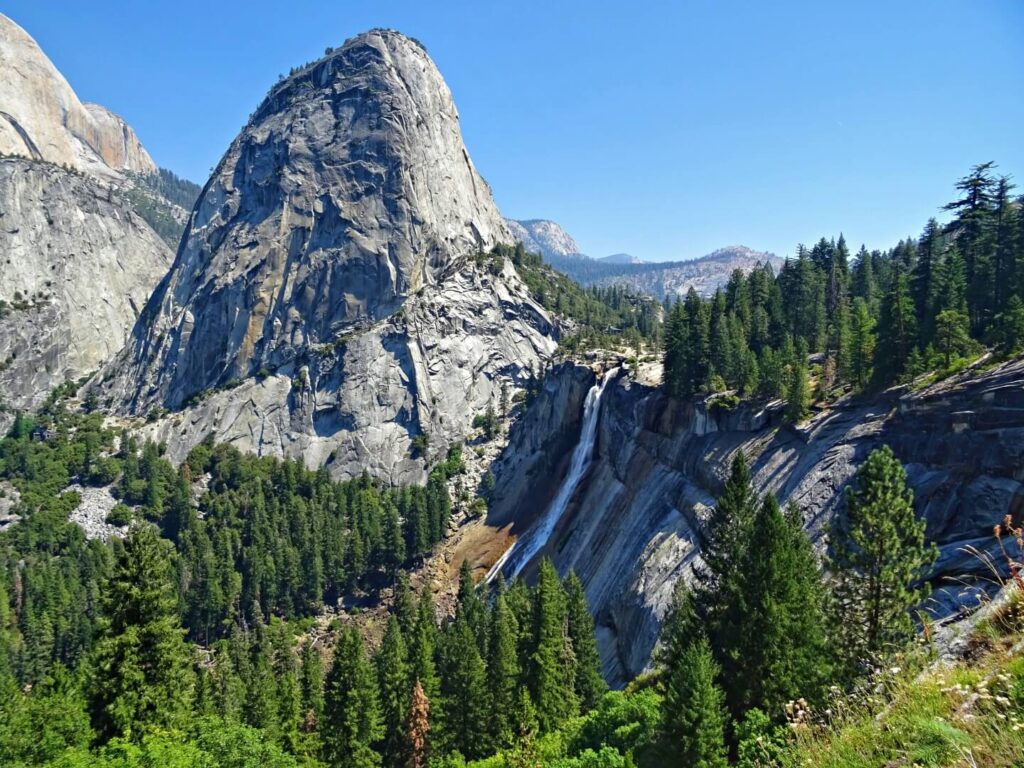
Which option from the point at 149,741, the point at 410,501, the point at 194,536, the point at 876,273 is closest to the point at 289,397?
the point at 194,536

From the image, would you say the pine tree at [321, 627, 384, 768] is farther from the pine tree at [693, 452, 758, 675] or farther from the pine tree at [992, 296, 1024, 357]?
the pine tree at [992, 296, 1024, 357]

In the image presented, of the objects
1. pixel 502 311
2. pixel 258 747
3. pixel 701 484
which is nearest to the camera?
pixel 258 747

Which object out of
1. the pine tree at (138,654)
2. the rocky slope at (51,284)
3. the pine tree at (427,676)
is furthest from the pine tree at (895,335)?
the rocky slope at (51,284)

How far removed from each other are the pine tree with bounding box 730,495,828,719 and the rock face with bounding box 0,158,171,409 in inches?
7199

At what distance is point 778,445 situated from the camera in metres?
51.0

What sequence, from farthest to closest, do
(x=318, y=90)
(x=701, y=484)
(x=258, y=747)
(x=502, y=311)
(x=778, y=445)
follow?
(x=318, y=90) → (x=502, y=311) → (x=701, y=484) → (x=778, y=445) → (x=258, y=747)

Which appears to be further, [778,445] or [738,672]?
[778,445]

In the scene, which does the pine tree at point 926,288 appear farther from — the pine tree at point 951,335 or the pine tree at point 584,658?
the pine tree at point 584,658

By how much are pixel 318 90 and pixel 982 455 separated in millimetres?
166550

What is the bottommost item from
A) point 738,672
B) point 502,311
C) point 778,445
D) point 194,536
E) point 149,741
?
point 194,536

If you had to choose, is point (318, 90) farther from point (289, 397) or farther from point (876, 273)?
point (876, 273)

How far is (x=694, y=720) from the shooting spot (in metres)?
19.4

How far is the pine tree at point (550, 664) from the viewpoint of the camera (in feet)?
123

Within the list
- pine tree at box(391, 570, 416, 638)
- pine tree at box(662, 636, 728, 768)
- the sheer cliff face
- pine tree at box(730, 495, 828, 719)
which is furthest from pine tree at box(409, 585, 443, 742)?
the sheer cliff face
